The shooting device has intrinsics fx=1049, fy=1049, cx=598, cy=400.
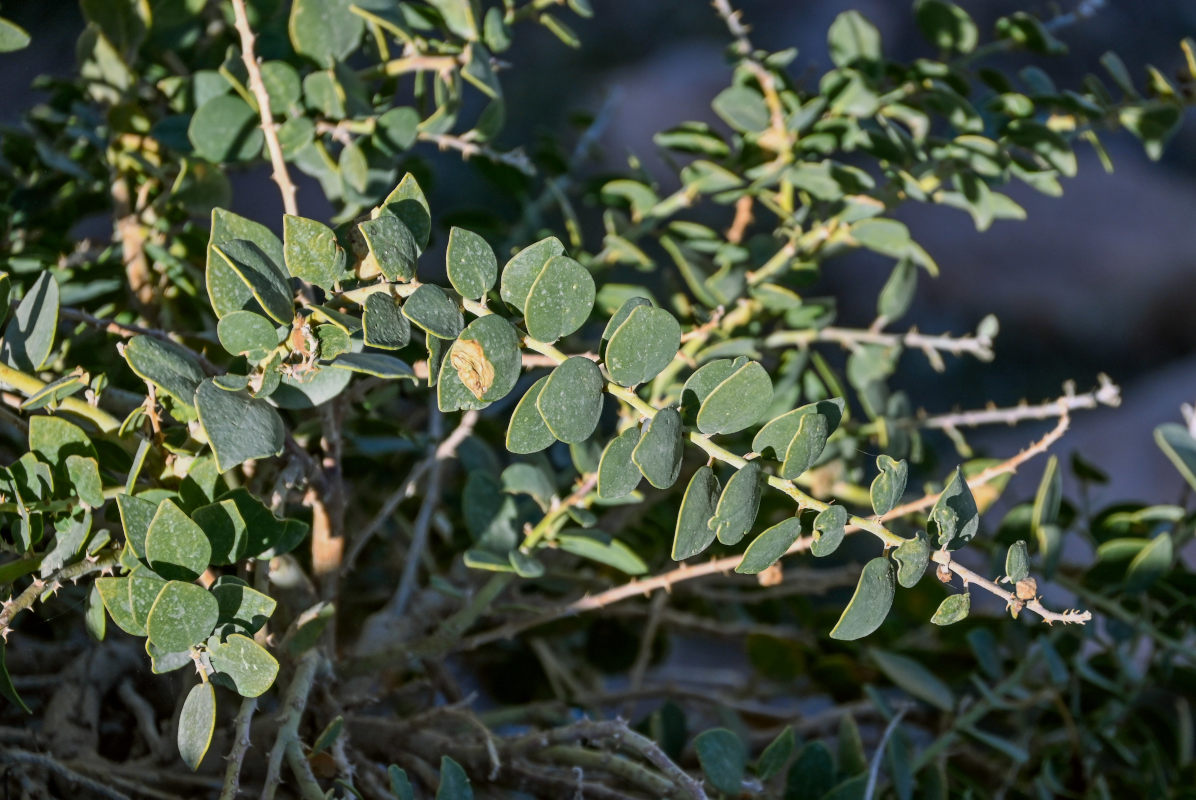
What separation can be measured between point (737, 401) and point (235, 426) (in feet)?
0.52

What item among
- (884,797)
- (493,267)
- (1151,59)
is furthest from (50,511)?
(1151,59)

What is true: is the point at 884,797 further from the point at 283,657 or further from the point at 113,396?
the point at 113,396

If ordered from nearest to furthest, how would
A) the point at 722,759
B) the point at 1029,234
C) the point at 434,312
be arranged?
the point at 434,312, the point at 722,759, the point at 1029,234

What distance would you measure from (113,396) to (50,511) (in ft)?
0.26

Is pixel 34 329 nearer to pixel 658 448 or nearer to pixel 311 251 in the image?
pixel 311 251

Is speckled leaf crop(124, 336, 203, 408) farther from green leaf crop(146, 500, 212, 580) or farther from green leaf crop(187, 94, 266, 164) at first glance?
green leaf crop(187, 94, 266, 164)

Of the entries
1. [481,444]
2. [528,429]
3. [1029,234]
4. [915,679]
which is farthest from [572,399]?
[1029,234]

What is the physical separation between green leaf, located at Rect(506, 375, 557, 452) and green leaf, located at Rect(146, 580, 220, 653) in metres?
0.11

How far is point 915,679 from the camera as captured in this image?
577 millimetres

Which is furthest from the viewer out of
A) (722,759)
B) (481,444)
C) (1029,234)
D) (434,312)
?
(1029,234)

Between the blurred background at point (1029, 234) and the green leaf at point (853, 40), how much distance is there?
2.06 feet

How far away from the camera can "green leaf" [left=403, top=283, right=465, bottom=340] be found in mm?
305

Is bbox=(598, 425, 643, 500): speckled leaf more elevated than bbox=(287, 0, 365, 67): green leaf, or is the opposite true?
bbox=(287, 0, 365, 67): green leaf

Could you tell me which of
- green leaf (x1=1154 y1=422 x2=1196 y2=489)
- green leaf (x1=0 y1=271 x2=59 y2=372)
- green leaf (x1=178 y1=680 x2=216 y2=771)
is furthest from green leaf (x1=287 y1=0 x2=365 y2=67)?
green leaf (x1=1154 y1=422 x2=1196 y2=489)
